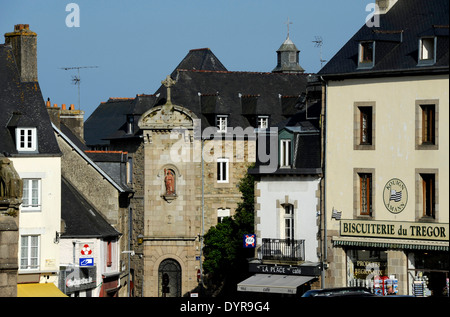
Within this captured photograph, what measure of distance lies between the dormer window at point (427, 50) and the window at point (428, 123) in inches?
56.6

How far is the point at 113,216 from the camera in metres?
54.6

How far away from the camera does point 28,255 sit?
44.8 meters

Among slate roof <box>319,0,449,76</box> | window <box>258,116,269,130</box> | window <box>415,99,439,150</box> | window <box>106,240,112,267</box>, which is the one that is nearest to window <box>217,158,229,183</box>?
window <box>258,116,269,130</box>

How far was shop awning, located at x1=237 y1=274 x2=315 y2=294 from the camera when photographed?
40719 mm

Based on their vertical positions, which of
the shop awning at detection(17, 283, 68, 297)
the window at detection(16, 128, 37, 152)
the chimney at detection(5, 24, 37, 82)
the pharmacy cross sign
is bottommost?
the shop awning at detection(17, 283, 68, 297)

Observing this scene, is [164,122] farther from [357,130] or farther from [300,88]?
[357,130]

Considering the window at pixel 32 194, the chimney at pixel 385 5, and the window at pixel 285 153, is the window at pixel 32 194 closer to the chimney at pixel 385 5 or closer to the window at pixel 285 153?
the window at pixel 285 153

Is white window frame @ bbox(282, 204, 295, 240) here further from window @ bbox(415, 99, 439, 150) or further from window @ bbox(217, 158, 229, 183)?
window @ bbox(217, 158, 229, 183)

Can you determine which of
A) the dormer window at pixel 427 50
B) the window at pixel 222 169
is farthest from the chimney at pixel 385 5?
the window at pixel 222 169

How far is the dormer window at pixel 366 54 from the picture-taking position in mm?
39281

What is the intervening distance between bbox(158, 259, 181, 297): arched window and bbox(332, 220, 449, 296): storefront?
19.7m

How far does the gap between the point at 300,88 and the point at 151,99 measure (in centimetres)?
819

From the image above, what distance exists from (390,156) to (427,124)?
181 cm

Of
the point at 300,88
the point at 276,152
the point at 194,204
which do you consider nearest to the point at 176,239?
the point at 194,204
